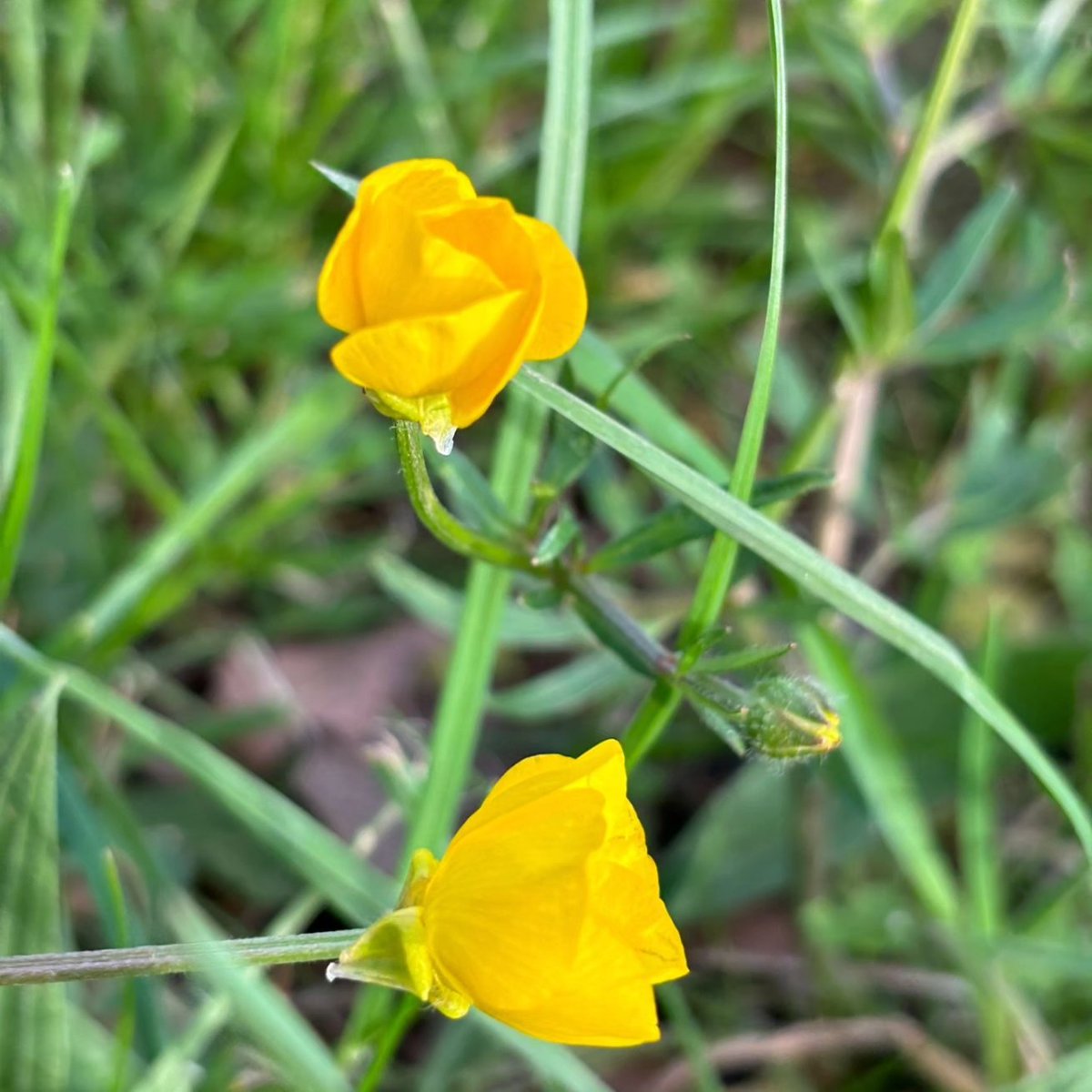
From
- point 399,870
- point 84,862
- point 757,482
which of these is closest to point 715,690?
point 757,482

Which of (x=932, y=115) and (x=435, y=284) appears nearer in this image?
(x=435, y=284)

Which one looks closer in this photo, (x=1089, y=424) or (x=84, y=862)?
(x=84, y=862)

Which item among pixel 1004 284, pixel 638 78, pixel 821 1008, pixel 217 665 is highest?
pixel 638 78

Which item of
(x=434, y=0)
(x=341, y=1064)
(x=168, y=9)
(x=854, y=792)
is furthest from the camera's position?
(x=434, y=0)

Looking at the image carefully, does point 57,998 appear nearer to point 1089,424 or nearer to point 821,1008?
point 821,1008

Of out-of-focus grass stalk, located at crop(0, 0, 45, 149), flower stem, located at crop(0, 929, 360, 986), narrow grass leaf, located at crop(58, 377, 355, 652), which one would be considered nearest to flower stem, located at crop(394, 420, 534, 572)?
flower stem, located at crop(0, 929, 360, 986)

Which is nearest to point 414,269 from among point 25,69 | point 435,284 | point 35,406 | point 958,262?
point 435,284

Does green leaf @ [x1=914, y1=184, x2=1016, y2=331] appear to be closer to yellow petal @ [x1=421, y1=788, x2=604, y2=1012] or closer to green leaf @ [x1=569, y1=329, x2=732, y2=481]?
green leaf @ [x1=569, y1=329, x2=732, y2=481]

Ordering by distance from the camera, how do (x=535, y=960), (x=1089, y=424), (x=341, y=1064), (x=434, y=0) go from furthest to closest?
(x=1089, y=424) → (x=434, y=0) → (x=341, y=1064) → (x=535, y=960)

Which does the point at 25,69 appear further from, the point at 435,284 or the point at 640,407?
the point at 435,284
